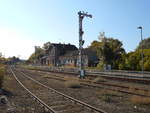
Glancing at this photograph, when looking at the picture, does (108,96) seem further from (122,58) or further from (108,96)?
(122,58)

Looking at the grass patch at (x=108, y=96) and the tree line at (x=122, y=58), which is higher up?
the tree line at (x=122, y=58)

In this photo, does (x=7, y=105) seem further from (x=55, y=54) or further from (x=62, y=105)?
(x=55, y=54)

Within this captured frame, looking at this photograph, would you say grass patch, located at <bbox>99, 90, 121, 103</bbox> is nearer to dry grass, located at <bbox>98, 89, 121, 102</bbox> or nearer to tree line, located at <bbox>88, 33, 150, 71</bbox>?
dry grass, located at <bbox>98, 89, 121, 102</bbox>

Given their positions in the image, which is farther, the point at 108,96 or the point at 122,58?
the point at 122,58

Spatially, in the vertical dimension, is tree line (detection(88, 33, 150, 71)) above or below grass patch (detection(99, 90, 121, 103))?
above

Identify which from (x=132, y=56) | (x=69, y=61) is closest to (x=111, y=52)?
(x=132, y=56)

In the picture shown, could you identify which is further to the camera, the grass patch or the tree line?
the tree line

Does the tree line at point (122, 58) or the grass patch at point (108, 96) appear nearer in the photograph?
the grass patch at point (108, 96)

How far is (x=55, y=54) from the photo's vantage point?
331ft

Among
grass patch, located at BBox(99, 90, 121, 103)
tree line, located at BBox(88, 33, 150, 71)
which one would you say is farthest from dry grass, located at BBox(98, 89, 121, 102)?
tree line, located at BBox(88, 33, 150, 71)

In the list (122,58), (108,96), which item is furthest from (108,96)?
(122,58)

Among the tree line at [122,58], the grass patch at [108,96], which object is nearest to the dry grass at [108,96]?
the grass patch at [108,96]

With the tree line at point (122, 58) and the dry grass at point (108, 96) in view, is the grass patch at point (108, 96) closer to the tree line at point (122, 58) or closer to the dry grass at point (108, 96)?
the dry grass at point (108, 96)

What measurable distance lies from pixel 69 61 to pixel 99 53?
33011 millimetres
